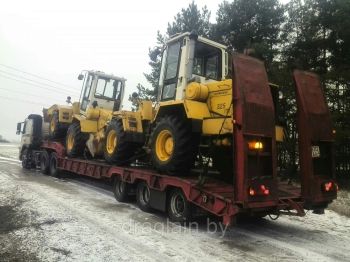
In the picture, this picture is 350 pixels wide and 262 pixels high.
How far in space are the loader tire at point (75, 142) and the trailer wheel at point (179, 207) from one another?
603cm

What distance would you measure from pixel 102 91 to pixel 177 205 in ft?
23.2

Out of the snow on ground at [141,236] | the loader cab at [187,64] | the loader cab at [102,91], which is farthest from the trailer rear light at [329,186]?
the loader cab at [102,91]

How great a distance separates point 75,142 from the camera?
11.5 meters

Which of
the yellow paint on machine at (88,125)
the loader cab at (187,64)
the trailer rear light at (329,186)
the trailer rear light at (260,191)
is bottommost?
the trailer rear light at (260,191)

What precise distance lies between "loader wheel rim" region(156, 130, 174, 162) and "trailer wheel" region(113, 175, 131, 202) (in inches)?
63.9

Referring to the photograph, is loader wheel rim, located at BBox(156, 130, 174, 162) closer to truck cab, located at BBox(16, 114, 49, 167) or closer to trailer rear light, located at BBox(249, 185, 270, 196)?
trailer rear light, located at BBox(249, 185, 270, 196)

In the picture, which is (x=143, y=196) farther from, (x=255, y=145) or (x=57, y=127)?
(x=57, y=127)

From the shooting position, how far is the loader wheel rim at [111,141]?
9.08 metres

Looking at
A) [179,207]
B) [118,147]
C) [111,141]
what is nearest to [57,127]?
[111,141]

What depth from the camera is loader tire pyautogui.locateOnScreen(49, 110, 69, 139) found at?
43.0 feet

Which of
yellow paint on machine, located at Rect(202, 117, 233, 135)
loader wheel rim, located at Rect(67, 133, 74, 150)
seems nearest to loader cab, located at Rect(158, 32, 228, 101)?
yellow paint on machine, located at Rect(202, 117, 233, 135)

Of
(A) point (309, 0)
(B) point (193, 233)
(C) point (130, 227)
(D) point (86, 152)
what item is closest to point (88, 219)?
(C) point (130, 227)

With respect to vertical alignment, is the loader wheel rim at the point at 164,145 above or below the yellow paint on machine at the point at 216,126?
below

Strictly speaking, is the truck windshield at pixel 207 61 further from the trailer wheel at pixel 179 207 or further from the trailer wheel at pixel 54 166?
the trailer wheel at pixel 54 166
